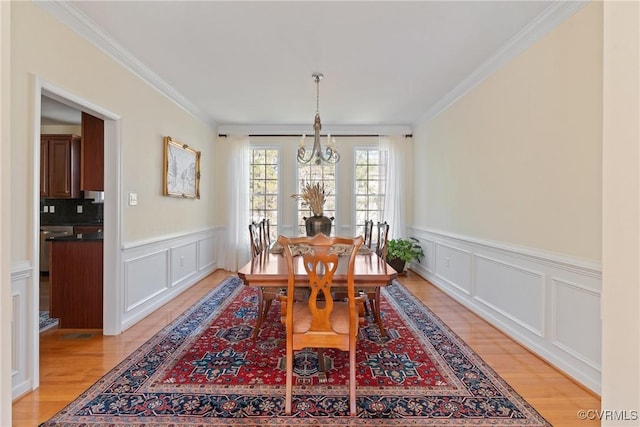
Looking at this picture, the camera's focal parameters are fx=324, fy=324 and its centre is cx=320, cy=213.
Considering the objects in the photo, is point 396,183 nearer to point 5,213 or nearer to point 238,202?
point 238,202

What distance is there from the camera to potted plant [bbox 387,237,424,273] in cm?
529

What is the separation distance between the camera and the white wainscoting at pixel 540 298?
214 centimetres

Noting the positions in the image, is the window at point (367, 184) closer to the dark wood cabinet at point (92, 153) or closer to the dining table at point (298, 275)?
the dining table at point (298, 275)

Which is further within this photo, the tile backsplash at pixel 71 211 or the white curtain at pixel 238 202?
the white curtain at pixel 238 202

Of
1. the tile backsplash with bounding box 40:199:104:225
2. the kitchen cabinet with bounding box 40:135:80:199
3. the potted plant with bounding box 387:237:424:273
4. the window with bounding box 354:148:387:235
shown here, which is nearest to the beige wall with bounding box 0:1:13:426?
the potted plant with bounding box 387:237:424:273

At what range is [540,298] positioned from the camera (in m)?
2.59

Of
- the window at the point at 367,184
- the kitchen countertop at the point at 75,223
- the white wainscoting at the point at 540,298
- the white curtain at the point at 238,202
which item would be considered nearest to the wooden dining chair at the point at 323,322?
the white wainscoting at the point at 540,298

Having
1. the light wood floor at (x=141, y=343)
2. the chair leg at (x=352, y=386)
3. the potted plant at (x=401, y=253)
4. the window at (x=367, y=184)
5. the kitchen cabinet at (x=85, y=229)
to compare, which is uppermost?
the window at (x=367, y=184)

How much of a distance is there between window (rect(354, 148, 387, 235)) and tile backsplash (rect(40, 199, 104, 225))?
4.46m

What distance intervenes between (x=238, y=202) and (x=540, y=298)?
469 centimetres

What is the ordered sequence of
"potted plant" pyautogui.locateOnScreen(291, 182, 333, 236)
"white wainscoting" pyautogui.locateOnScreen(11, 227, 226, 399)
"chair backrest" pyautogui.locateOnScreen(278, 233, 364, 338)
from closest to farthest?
1. "chair backrest" pyautogui.locateOnScreen(278, 233, 364, 338)
2. "white wainscoting" pyautogui.locateOnScreen(11, 227, 226, 399)
3. "potted plant" pyautogui.locateOnScreen(291, 182, 333, 236)
